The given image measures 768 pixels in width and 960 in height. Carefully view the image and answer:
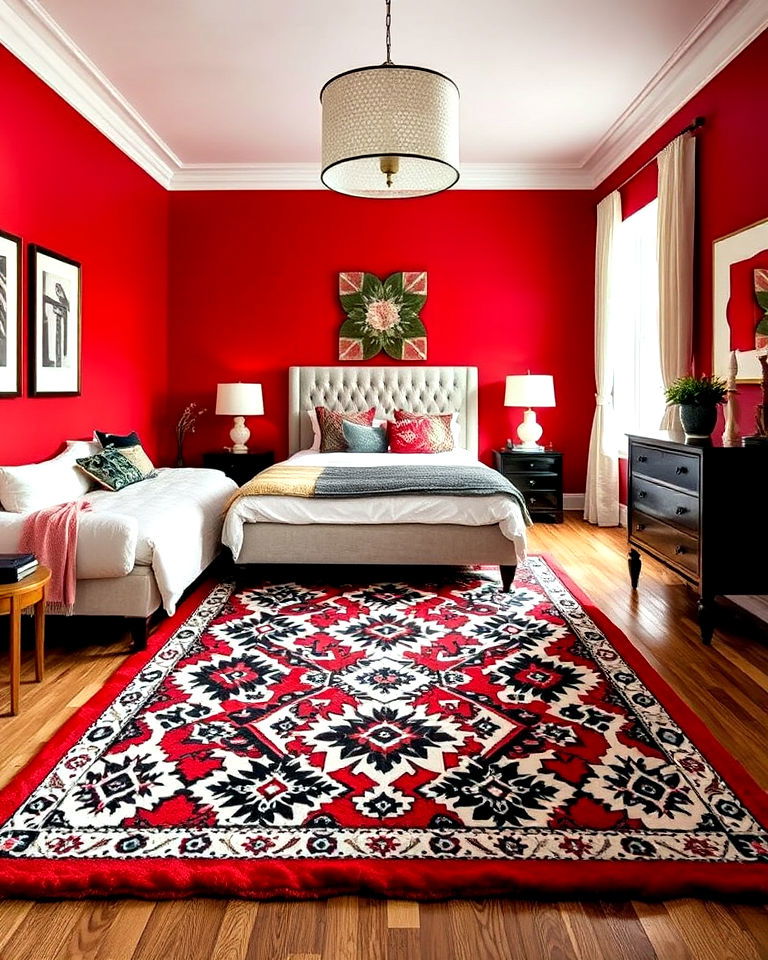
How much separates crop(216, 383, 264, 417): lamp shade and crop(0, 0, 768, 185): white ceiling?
75.5 inches

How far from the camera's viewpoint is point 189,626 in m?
3.52

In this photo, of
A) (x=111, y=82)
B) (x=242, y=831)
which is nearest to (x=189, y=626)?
(x=242, y=831)

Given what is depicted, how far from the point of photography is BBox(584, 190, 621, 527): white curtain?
6148 millimetres

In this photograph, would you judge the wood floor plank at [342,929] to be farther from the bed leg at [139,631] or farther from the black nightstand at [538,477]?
the black nightstand at [538,477]

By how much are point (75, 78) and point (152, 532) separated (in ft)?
9.87

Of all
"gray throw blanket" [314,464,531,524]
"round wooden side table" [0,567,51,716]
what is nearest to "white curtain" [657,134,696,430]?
"gray throw blanket" [314,464,531,524]

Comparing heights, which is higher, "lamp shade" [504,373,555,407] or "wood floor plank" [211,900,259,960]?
"lamp shade" [504,373,555,407]

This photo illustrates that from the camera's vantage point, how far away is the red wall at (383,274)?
6.59 m

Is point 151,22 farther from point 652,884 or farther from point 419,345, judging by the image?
point 652,884

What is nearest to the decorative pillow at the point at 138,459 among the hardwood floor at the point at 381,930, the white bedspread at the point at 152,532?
the white bedspread at the point at 152,532

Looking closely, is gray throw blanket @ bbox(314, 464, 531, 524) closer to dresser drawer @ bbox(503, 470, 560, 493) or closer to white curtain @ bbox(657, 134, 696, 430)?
white curtain @ bbox(657, 134, 696, 430)

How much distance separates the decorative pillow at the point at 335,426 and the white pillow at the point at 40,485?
2.24 meters

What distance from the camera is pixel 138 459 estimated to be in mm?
4941

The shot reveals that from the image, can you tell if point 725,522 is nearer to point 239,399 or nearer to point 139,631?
point 139,631
